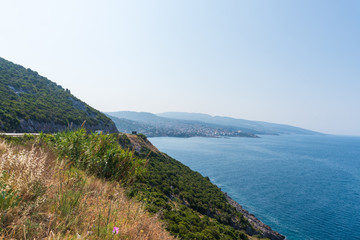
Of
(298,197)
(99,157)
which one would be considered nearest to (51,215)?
(99,157)

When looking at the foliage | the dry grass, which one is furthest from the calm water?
the dry grass

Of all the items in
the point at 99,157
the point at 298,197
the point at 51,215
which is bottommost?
the point at 298,197

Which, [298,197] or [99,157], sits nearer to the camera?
[99,157]

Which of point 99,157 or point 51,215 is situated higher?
point 99,157

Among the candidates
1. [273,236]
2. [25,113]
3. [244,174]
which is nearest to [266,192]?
[244,174]

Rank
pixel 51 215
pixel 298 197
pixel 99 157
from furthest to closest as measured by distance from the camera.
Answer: pixel 298 197 < pixel 99 157 < pixel 51 215

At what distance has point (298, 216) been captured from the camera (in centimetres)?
3838

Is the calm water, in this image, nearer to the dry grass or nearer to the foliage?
the foliage

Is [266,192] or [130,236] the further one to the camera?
[266,192]

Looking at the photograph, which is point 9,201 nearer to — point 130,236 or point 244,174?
point 130,236

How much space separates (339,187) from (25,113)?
90918 mm

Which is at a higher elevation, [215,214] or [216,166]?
[215,214]

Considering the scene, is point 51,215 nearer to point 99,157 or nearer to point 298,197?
point 99,157

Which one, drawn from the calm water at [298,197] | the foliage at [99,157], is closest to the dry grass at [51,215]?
the foliage at [99,157]
